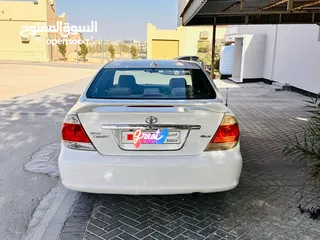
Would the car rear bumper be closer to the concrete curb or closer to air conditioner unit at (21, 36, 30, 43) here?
the concrete curb

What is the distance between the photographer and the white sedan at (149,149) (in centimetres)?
319

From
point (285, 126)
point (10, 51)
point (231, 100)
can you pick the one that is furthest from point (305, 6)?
point (10, 51)

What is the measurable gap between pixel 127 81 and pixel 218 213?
1.93 metres

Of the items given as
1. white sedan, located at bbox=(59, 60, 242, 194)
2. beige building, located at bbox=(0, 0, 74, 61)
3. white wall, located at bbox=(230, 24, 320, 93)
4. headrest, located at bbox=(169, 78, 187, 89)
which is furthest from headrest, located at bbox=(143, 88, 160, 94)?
beige building, located at bbox=(0, 0, 74, 61)

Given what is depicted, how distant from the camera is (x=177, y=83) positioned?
425 cm

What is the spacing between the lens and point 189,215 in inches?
144

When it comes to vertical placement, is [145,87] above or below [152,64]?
below

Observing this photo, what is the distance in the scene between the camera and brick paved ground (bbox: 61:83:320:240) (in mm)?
3281

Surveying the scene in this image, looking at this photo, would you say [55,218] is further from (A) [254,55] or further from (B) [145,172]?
(A) [254,55]

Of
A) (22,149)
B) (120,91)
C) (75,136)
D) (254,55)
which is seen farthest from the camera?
(254,55)

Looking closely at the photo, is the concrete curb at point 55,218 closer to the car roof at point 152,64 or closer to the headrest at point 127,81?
the headrest at point 127,81

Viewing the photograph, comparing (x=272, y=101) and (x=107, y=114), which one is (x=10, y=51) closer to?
(x=272, y=101)

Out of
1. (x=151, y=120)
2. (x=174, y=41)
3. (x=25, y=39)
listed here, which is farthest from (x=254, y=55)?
(x=25, y=39)

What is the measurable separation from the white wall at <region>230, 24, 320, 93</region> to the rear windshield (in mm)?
9218
